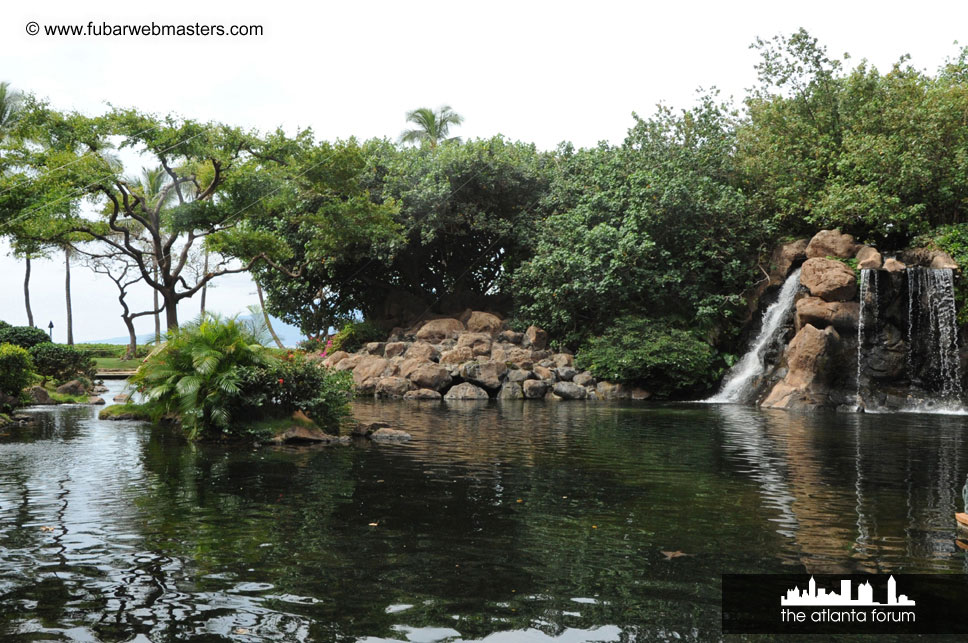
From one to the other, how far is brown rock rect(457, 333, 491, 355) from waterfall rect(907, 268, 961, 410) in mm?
15391

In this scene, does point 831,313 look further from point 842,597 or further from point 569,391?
point 842,597

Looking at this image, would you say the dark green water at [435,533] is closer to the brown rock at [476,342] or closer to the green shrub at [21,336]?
the green shrub at [21,336]

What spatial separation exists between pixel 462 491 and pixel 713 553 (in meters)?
3.39

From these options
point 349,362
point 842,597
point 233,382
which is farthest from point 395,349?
point 842,597

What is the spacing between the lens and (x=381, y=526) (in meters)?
6.76

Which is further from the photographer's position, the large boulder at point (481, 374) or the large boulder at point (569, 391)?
the large boulder at point (481, 374)

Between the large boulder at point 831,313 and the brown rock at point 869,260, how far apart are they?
1.32 metres

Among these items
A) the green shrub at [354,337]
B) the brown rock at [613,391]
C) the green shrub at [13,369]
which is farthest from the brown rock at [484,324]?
the green shrub at [13,369]

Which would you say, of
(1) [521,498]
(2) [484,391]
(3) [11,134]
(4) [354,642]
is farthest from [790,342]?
(3) [11,134]

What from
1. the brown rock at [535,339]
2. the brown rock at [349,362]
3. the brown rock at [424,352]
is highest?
the brown rock at [535,339]

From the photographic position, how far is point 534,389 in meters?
28.2

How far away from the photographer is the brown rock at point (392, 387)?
28000mm

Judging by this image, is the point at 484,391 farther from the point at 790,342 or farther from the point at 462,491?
the point at 462,491

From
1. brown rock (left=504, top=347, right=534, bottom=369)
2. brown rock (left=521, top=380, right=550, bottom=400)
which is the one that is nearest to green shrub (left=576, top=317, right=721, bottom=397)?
brown rock (left=504, top=347, right=534, bottom=369)
